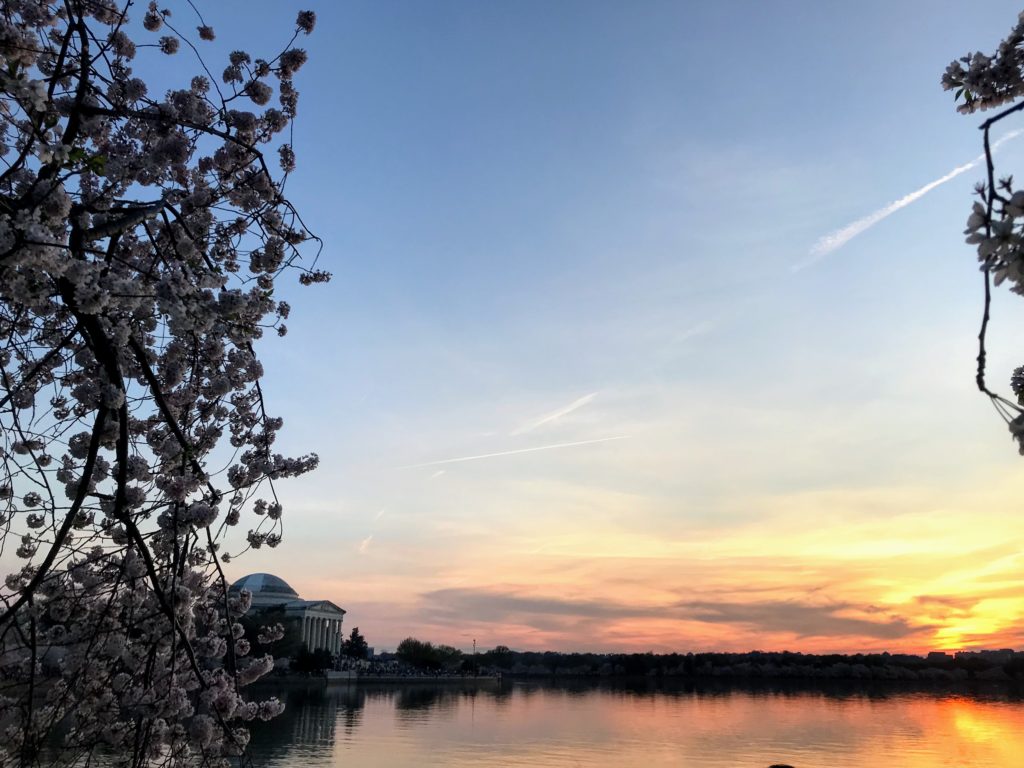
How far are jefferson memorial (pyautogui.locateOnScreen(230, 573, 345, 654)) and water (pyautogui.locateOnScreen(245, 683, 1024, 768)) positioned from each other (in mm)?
49956

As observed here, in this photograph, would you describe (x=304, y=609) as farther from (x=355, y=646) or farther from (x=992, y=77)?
(x=992, y=77)

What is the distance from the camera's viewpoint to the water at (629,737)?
42.2m

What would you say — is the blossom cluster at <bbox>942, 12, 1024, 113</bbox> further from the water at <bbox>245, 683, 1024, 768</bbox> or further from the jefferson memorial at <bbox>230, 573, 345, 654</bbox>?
the jefferson memorial at <bbox>230, 573, 345, 654</bbox>

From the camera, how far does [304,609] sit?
133625 millimetres

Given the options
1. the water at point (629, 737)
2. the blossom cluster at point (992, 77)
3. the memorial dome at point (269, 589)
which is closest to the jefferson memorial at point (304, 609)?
the memorial dome at point (269, 589)

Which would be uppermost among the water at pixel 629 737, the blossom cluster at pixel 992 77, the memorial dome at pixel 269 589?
the memorial dome at pixel 269 589

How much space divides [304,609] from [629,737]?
90.9 metres

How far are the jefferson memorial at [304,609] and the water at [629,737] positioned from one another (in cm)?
4996

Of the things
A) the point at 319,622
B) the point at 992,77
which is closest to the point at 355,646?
the point at 319,622

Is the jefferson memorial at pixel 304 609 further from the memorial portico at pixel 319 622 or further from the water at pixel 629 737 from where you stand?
the water at pixel 629 737

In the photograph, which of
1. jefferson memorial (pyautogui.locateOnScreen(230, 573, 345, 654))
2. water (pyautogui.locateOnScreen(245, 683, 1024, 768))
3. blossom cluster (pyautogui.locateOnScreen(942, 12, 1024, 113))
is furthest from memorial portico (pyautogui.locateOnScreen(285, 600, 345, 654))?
blossom cluster (pyautogui.locateOnScreen(942, 12, 1024, 113))

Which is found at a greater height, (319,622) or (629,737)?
(319,622)

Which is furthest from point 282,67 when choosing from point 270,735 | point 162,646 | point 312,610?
point 312,610

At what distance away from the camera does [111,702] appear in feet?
24.6
